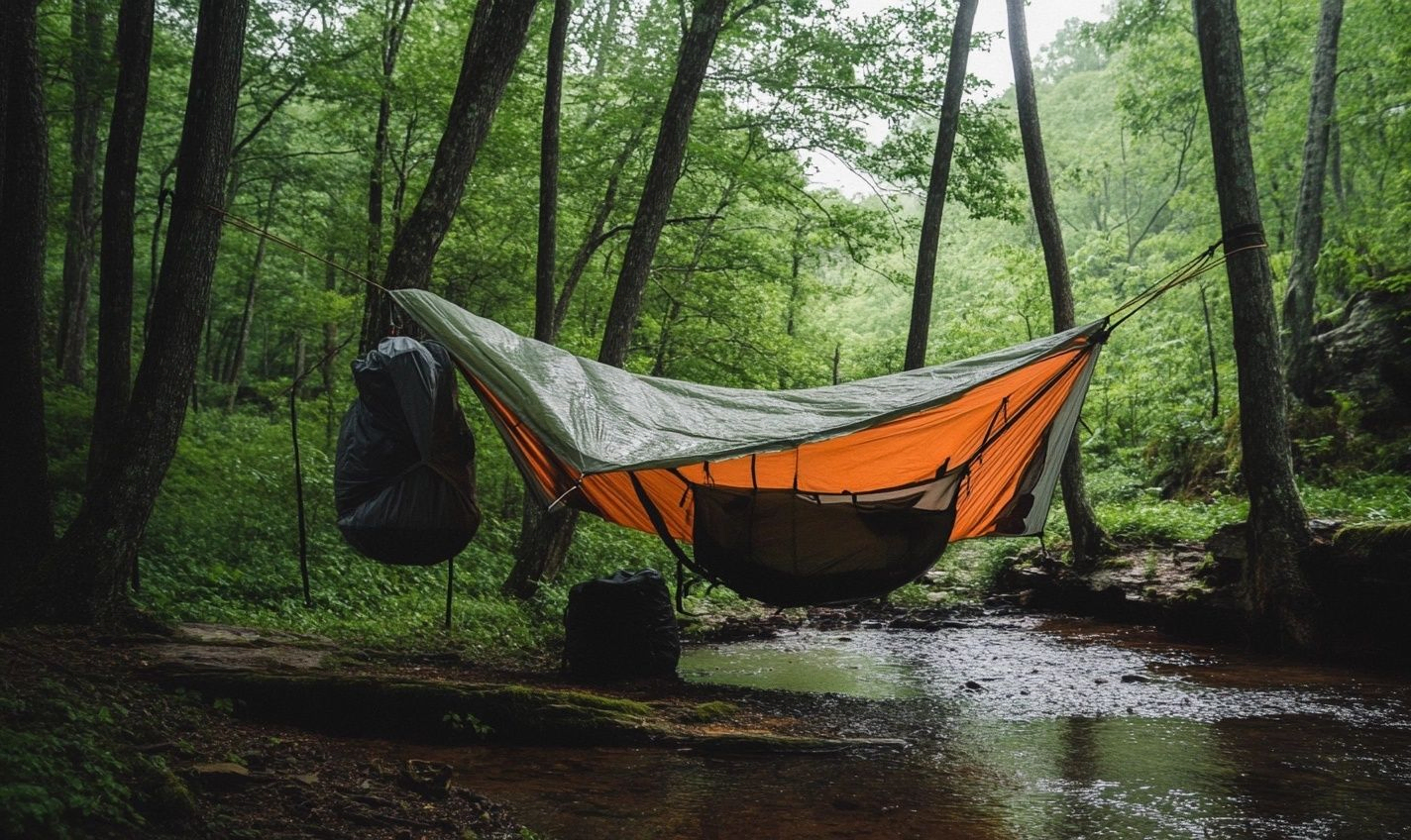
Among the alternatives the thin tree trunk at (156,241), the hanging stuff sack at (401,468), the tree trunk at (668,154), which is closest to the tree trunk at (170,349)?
the thin tree trunk at (156,241)

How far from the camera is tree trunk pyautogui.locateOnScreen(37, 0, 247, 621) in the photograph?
312cm

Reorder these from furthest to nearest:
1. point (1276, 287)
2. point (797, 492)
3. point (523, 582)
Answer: point (1276, 287), point (523, 582), point (797, 492)

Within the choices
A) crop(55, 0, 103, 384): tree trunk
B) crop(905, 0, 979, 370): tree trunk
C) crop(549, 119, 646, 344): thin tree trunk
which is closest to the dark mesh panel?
crop(905, 0, 979, 370): tree trunk

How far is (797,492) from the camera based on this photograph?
3.45 metres

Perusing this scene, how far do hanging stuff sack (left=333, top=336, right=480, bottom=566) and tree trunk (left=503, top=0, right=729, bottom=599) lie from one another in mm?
2306

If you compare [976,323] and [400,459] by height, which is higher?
[976,323]

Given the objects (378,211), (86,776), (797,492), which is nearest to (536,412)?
(797,492)

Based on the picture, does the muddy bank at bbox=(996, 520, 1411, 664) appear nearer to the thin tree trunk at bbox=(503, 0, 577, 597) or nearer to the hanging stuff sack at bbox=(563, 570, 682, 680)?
the hanging stuff sack at bbox=(563, 570, 682, 680)

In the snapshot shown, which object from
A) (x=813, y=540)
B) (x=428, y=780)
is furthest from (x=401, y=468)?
(x=813, y=540)

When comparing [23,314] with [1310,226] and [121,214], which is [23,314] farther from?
[1310,226]

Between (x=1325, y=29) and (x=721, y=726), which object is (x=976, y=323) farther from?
(x=721, y=726)

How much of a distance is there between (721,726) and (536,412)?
1.39 meters

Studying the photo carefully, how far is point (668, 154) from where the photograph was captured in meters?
5.32

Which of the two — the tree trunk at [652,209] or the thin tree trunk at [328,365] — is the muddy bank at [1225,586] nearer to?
the tree trunk at [652,209]
